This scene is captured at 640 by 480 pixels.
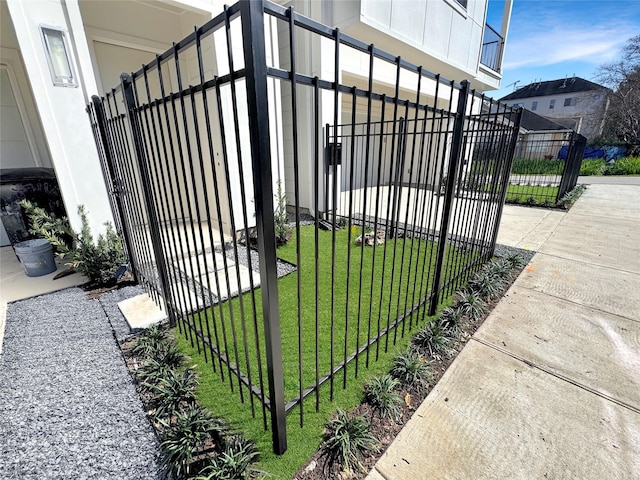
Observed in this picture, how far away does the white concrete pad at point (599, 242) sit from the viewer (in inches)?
162

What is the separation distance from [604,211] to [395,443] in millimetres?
8639

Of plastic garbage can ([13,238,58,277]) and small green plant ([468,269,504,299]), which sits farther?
plastic garbage can ([13,238,58,277])

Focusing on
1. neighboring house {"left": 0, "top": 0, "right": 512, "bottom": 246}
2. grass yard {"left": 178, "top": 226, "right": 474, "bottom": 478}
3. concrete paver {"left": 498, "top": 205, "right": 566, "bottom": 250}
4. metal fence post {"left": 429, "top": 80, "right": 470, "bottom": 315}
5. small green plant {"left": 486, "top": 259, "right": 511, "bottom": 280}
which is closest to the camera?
grass yard {"left": 178, "top": 226, "right": 474, "bottom": 478}

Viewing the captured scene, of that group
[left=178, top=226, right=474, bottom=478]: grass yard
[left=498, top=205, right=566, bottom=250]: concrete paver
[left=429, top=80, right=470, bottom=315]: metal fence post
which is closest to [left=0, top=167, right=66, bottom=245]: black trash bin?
[left=178, top=226, right=474, bottom=478]: grass yard

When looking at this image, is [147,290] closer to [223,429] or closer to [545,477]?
[223,429]

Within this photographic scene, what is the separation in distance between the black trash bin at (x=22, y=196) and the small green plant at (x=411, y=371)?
5.00 metres

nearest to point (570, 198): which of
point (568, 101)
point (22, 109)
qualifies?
point (22, 109)

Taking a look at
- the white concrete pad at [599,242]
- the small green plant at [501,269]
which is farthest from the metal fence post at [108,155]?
the white concrete pad at [599,242]

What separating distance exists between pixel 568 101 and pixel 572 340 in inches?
1865

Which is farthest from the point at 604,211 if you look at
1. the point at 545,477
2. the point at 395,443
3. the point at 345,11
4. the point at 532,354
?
the point at 395,443

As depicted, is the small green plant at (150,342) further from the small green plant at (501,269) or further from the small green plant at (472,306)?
the small green plant at (501,269)

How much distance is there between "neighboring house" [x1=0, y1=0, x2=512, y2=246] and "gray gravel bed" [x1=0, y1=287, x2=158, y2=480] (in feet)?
4.80

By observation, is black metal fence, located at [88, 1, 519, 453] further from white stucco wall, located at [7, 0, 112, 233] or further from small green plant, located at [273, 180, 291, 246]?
white stucco wall, located at [7, 0, 112, 233]

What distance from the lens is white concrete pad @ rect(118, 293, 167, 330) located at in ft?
8.46
